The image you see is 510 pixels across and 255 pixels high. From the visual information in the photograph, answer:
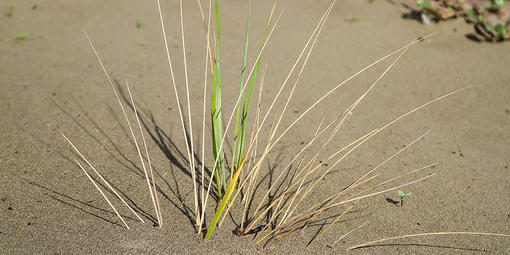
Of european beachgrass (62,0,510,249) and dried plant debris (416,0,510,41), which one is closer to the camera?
european beachgrass (62,0,510,249)

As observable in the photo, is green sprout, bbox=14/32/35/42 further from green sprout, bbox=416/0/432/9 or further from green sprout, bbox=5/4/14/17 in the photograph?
green sprout, bbox=416/0/432/9

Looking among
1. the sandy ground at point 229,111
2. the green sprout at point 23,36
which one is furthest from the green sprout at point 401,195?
the green sprout at point 23,36

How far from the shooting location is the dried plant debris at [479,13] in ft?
10.9

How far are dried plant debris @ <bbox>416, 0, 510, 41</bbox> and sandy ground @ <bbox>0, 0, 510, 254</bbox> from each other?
81 mm

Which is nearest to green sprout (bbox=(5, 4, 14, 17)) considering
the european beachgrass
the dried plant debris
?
the european beachgrass

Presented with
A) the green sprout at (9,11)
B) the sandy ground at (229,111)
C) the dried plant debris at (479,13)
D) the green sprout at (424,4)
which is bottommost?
the green sprout at (9,11)

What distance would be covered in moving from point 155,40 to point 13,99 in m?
1.05

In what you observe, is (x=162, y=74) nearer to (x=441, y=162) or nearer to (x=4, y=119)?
(x=4, y=119)

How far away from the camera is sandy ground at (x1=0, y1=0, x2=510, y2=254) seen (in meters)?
1.65

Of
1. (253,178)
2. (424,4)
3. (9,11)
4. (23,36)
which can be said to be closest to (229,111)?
(253,178)

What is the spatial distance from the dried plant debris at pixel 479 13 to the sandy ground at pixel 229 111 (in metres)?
0.08

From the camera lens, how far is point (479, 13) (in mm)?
3480

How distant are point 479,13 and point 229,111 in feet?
7.23

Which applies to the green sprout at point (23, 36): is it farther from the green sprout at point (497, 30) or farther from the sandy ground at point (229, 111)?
the green sprout at point (497, 30)
